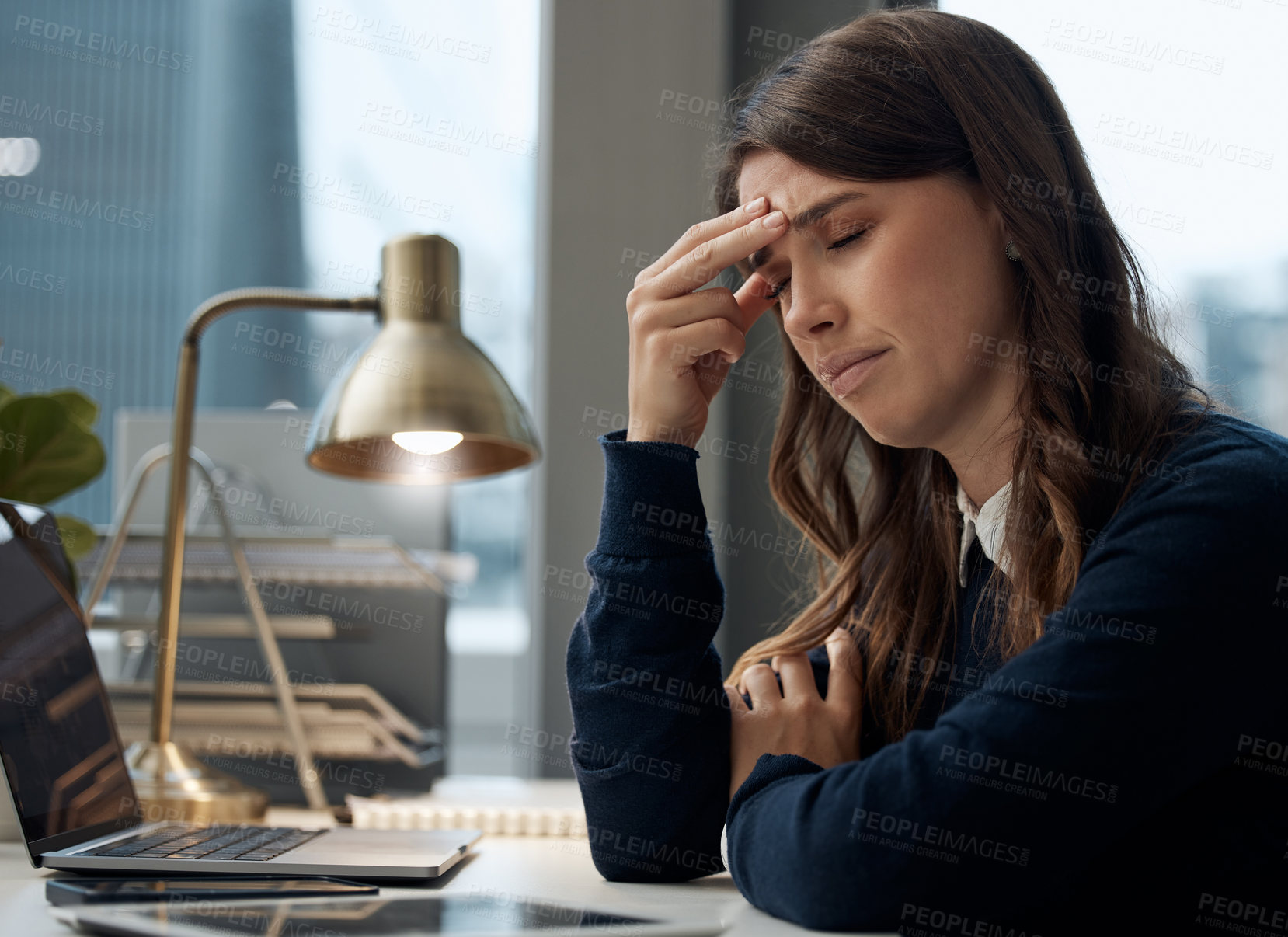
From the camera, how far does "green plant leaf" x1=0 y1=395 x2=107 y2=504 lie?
1143mm

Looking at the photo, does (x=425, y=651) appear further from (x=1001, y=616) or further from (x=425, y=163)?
(x=425, y=163)

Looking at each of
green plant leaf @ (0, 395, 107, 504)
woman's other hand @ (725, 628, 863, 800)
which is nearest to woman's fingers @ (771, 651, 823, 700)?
woman's other hand @ (725, 628, 863, 800)

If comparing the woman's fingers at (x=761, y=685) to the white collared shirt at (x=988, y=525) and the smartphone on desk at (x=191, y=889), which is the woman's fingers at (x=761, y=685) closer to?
the white collared shirt at (x=988, y=525)

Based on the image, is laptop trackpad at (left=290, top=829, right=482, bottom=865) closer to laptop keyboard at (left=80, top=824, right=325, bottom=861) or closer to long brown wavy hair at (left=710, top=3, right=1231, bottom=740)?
laptop keyboard at (left=80, top=824, right=325, bottom=861)

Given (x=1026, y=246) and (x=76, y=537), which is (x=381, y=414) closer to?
(x=76, y=537)

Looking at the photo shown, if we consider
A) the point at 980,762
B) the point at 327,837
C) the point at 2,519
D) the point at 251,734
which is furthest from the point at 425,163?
the point at 980,762

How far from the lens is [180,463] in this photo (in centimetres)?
120

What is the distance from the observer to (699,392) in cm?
98

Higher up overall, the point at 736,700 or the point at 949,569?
the point at 949,569

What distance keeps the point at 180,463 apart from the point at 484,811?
1.73ft

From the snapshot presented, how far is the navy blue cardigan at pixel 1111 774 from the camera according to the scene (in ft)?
2.03

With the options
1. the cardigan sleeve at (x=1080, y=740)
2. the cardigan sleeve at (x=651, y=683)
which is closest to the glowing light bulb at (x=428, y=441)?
the cardigan sleeve at (x=651, y=683)


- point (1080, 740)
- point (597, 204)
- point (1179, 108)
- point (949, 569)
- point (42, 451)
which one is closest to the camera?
point (1080, 740)

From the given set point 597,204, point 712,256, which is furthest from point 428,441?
point 597,204
